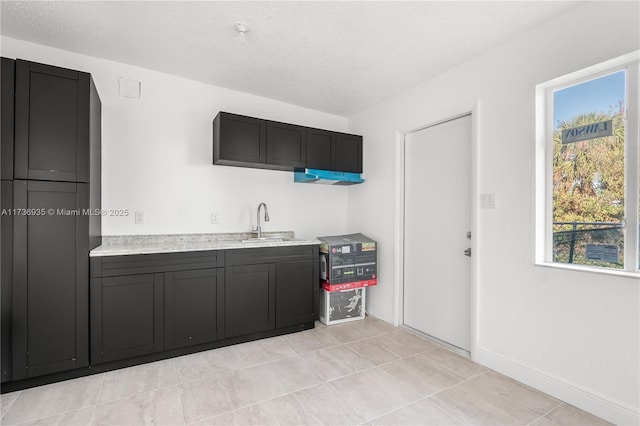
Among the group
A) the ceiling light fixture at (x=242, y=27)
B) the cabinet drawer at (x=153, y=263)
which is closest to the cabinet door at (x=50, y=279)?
the cabinet drawer at (x=153, y=263)

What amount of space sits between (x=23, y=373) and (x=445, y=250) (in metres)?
3.54

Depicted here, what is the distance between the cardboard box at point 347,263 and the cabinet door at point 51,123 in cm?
234

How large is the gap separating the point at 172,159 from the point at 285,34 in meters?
1.73

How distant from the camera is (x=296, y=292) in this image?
332 cm

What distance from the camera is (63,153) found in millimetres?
2328

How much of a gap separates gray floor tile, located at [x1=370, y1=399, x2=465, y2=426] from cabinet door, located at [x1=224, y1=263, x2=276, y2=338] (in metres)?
1.54

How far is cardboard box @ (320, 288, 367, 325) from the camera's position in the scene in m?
3.56

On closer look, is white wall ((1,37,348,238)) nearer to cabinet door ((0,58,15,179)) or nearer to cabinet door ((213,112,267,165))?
cabinet door ((213,112,267,165))

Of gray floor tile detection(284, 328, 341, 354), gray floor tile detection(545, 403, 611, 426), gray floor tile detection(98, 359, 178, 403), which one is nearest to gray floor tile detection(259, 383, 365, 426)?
gray floor tile detection(284, 328, 341, 354)

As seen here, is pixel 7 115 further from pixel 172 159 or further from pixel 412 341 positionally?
pixel 412 341

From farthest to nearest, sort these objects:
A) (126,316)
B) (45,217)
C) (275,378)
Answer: (126,316) → (275,378) → (45,217)

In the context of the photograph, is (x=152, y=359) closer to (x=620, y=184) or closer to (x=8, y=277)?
(x=8, y=277)

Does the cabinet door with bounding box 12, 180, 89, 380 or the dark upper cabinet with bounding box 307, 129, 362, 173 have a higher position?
the dark upper cabinet with bounding box 307, 129, 362, 173

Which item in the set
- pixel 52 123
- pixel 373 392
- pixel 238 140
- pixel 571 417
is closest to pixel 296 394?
pixel 373 392
